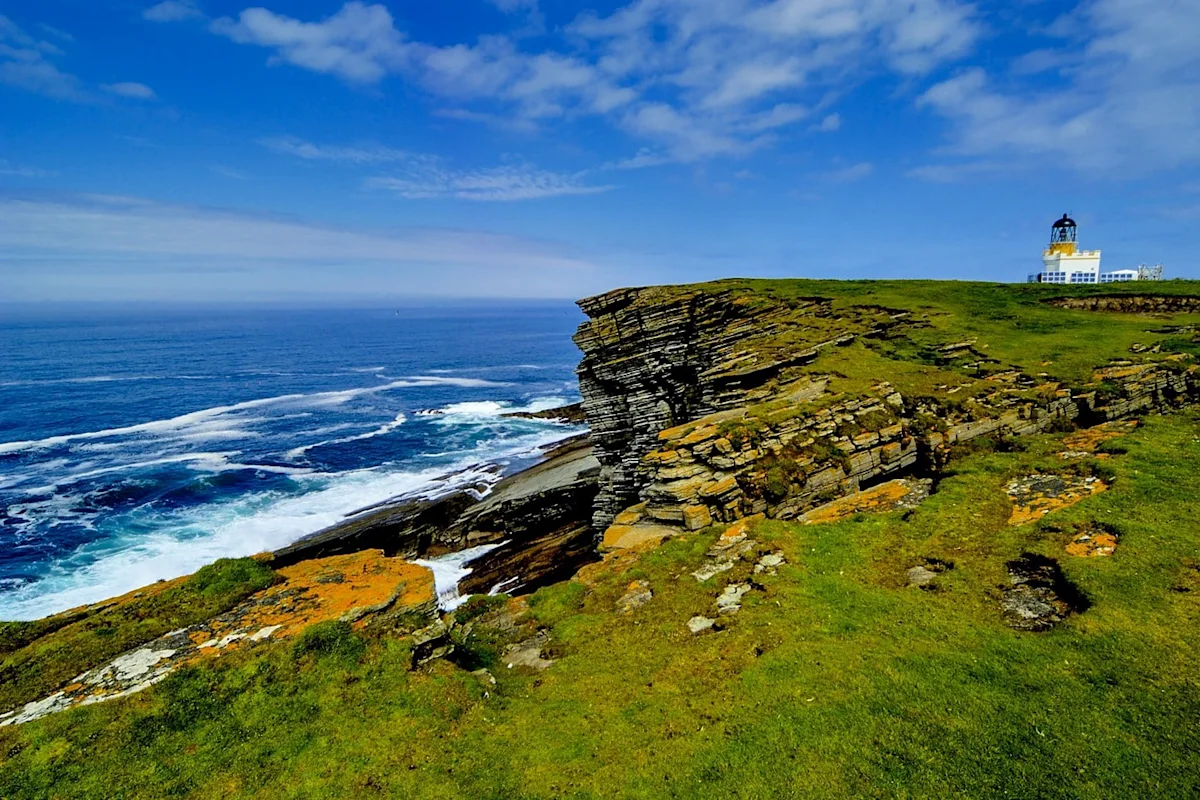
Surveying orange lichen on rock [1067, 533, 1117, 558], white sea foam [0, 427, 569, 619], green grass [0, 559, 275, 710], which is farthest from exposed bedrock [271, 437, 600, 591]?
orange lichen on rock [1067, 533, 1117, 558]

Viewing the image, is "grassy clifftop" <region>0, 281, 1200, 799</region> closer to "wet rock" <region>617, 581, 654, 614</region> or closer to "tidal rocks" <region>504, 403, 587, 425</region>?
"wet rock" <region>617, 581, 654, 614</region>

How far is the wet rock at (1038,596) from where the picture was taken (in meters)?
11.6

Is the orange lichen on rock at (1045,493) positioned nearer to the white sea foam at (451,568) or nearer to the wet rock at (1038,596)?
the wet rock at (1038,596)

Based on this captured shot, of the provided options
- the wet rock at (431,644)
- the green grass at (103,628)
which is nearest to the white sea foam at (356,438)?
the green grass at (103,628)

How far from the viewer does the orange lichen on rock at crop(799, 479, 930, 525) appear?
18.1 metres

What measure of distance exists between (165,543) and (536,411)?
4608 cm

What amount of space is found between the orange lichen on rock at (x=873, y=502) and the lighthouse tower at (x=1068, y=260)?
63.9 metres

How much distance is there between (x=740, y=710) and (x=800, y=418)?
1374cm

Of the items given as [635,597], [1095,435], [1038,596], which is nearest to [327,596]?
[635,597]

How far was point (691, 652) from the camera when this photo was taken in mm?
12031

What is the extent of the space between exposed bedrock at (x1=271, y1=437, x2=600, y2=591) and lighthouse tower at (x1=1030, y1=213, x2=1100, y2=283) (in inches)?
2453

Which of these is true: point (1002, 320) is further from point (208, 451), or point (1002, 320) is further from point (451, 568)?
point (208, 451)

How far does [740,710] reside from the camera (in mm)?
10164

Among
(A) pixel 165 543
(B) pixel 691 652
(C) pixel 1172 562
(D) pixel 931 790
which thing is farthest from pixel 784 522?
(A) pixel 165 543
